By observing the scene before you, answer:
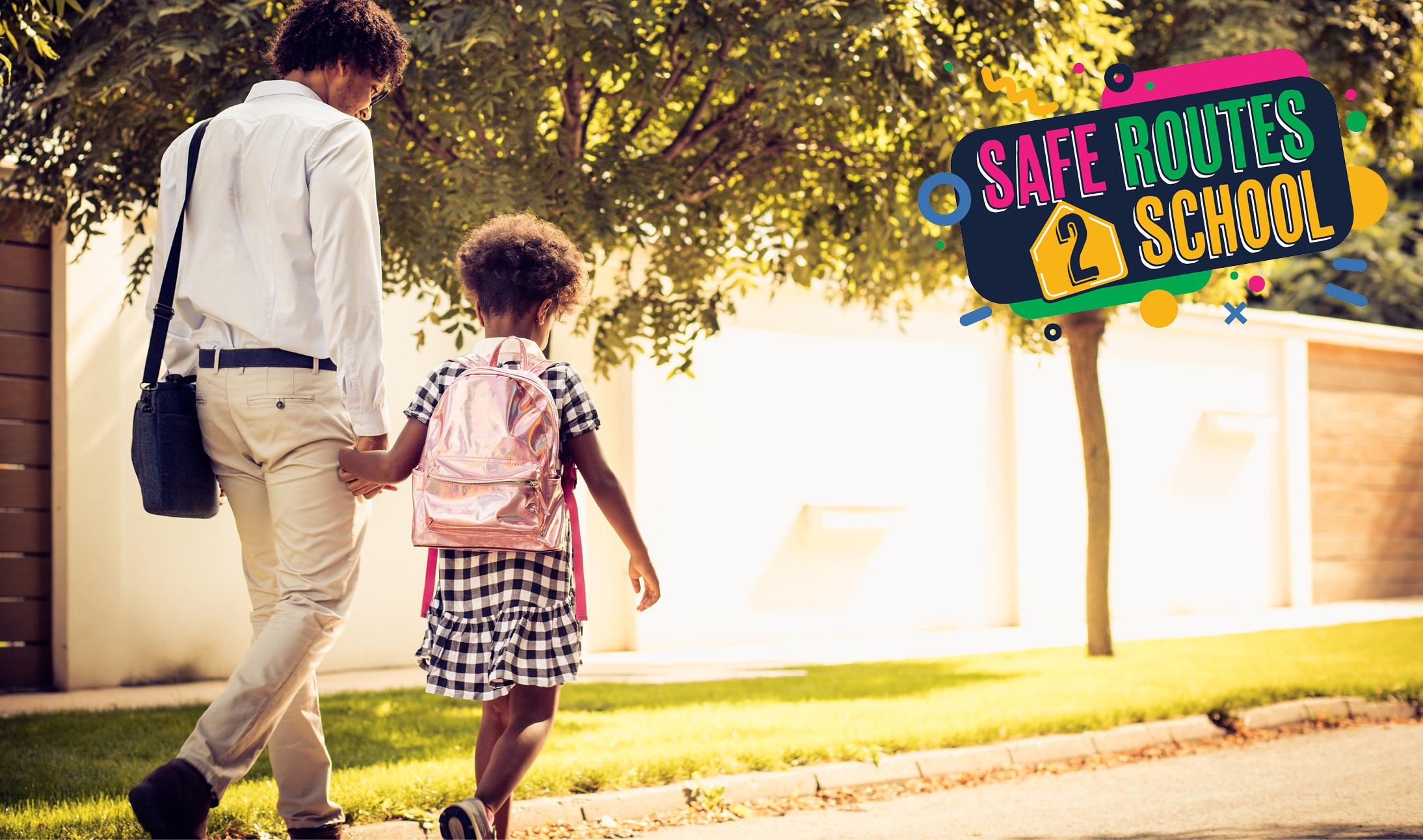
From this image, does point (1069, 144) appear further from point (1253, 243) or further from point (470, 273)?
point (470, 273)

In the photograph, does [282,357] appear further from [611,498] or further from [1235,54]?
[1235,54]

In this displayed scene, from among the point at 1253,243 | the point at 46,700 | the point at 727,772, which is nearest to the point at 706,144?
the point at 1253,243

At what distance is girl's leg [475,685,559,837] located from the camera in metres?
3.11

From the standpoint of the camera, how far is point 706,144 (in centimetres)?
793

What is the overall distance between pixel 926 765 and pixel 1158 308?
4.61m

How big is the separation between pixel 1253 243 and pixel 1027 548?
27.2 feet

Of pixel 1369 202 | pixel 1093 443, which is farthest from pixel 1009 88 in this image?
pixel 1093 443

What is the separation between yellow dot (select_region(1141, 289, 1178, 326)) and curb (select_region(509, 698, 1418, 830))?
7.36 ft

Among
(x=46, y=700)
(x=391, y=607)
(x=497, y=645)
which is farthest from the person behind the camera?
(x=391, y=607)

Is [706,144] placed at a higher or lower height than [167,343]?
higher

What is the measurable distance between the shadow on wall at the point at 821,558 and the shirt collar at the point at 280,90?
894cm

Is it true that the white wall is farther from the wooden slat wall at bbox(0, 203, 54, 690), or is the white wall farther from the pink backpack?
the pink backpack

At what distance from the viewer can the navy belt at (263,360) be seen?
3.21 meters

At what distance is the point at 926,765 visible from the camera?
6.09m
